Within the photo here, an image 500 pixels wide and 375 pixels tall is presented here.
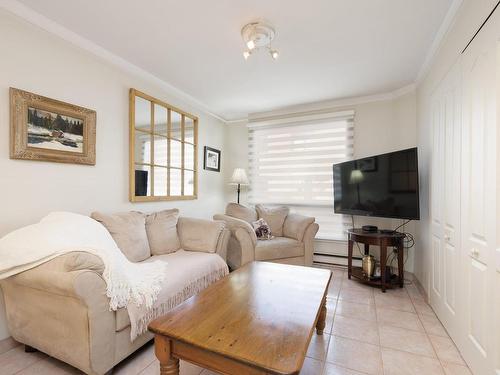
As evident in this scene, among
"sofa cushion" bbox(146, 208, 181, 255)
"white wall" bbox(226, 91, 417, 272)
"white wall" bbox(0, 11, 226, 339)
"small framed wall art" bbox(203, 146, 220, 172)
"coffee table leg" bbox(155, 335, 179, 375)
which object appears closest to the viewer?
"coffee table leg" bbox(155, 335, 179, 375)

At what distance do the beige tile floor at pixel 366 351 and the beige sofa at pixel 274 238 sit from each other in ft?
2.79

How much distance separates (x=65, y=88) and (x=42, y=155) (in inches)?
24.0

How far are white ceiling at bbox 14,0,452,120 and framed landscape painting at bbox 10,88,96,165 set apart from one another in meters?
0.66

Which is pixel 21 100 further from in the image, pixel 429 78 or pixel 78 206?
pixel 429 78

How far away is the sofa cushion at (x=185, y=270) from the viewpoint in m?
1.54

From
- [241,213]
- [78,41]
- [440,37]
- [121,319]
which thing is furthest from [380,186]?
[78,41]

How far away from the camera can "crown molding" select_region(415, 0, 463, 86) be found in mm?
1768

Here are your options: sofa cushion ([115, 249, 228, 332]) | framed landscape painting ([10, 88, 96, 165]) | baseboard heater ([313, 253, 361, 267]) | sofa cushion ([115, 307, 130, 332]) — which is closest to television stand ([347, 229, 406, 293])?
baseboard heater ([313, 253, 361, 267])

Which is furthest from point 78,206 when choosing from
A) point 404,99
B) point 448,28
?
point 404,99

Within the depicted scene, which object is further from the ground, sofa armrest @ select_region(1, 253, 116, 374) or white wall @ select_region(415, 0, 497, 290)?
white wall @ select_region(415, 0, 497, 290)

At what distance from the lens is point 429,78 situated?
8.36 feet

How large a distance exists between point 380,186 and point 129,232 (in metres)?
2.67

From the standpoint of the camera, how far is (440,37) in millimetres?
2078

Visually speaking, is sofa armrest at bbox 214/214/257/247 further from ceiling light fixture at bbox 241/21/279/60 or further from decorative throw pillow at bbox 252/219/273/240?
ceiling light fixture at bbox 241/21/279/60
